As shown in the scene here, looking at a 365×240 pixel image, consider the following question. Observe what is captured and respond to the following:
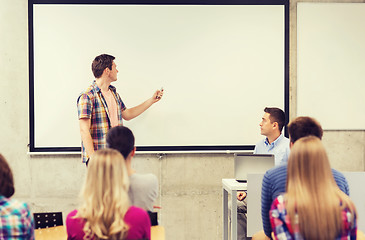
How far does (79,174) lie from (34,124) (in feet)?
2.26

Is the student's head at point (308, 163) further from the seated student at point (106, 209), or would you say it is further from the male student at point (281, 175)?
the seated student at point (106, 209)

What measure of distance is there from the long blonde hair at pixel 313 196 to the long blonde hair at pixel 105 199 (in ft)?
2.24

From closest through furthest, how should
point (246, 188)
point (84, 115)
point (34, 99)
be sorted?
point (246, 188) < point (84, 115) < point (34, 99)

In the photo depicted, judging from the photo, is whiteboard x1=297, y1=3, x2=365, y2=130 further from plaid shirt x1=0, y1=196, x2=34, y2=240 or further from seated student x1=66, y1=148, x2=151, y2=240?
plaid shirt x1=0, y1=196, x2=34, y2=240

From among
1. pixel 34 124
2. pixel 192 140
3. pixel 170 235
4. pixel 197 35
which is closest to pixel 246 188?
pixel 192 140

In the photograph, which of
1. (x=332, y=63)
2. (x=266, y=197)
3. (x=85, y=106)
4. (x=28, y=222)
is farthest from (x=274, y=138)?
(x=28, y=222)

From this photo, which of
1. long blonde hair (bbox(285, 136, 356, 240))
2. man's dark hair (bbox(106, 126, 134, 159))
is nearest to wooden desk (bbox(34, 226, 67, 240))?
man's dark hair (bbox(106, 126, 134, 159))

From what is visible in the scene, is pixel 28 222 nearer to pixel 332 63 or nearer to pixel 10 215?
pixel 10 215

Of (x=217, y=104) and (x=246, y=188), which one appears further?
(x=217, y=104)

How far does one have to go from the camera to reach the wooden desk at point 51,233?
7.22ft

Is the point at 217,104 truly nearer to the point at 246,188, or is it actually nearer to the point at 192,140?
the point at 192,140

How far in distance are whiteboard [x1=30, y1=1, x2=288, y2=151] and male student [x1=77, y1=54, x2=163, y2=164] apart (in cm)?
45

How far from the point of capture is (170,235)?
14.5ft

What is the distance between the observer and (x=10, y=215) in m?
1.69
